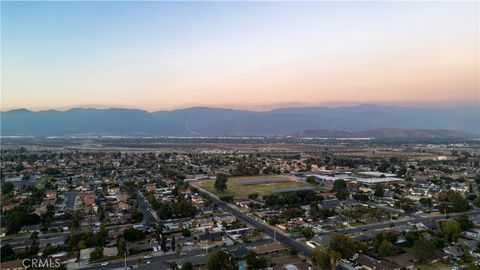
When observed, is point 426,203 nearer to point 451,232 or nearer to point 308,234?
point 451,232

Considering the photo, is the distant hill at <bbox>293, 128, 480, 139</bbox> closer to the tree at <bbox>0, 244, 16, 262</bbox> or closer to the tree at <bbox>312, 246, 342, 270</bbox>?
the tree at <bbox>312, 246, 342, 270</bbox>

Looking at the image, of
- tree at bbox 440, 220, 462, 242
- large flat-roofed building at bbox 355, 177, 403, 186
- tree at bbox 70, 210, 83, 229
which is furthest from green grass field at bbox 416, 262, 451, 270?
large flat-roofed building at bbox 355, 177, 403, 186

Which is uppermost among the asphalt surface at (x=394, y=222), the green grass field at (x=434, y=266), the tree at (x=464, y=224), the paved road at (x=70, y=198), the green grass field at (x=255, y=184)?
the tree at (x=464, y=224)

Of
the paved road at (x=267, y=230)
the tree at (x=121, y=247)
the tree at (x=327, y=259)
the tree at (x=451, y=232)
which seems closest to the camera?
the tree at (x=327, y=259)

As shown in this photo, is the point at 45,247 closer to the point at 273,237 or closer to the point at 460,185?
the point at 273,237

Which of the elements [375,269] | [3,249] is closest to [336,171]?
[375,269]

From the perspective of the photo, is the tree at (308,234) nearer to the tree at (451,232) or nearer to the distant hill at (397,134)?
the tree at (451,232)

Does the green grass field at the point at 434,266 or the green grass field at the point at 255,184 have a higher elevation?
the green grass field at the point at 434,266

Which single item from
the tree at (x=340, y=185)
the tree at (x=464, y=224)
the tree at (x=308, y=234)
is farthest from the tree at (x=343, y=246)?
the tree at (x=340, y=185)
